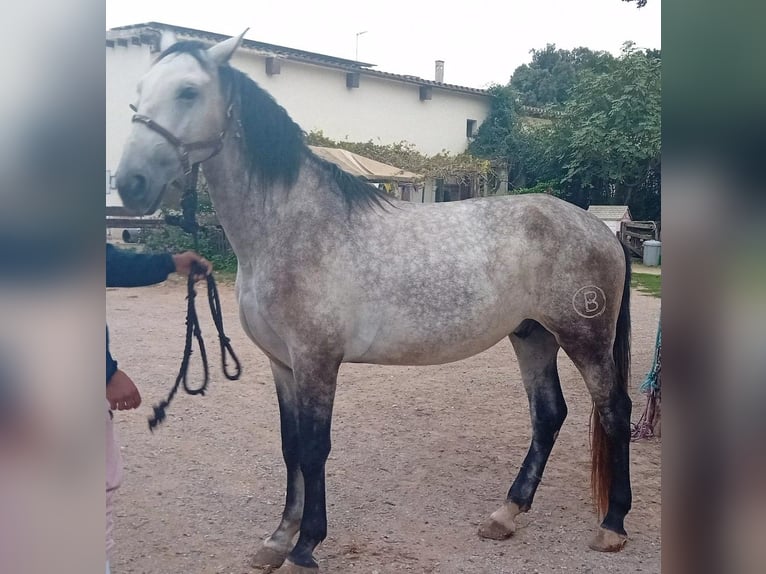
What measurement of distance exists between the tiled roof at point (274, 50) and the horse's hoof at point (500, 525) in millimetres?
1705

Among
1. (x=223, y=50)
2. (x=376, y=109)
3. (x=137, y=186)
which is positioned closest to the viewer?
(x=137, y=186)

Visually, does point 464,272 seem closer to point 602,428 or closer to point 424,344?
point 424,344

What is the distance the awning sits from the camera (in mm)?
2482

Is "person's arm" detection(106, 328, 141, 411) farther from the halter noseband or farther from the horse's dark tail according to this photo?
the horse's dark tail

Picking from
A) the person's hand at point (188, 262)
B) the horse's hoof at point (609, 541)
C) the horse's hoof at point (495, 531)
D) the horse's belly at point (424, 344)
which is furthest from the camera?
the horse's hoof at point (495, 531)

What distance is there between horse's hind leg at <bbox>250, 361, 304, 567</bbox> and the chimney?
1282 mm

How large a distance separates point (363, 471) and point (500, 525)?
0.71 m

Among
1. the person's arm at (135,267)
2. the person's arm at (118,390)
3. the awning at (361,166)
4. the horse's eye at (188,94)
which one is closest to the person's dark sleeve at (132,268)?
the person's arm at (135,267)

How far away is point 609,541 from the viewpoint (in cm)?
256

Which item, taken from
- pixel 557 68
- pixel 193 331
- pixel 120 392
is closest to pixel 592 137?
pixel 557 68

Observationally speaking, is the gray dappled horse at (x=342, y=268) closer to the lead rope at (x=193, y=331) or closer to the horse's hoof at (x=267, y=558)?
the horse's hoof at (x=267, y=558)

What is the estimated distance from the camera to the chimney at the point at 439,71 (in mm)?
2621
